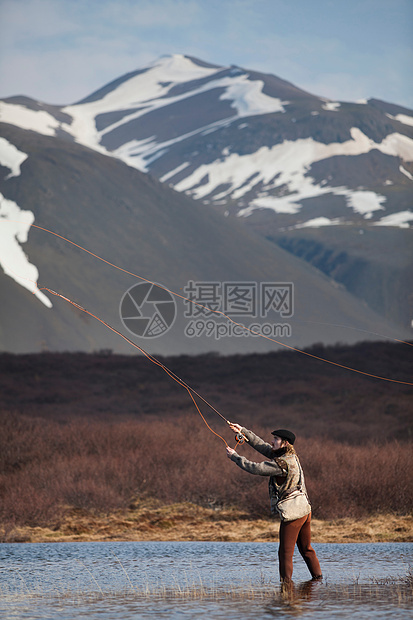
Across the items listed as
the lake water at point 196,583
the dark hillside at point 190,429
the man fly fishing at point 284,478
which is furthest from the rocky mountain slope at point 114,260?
the man fly fishing at point 284,478

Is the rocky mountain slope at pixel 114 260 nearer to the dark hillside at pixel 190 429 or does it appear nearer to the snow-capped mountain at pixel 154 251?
the snow-capped mountain at pixel 154 251

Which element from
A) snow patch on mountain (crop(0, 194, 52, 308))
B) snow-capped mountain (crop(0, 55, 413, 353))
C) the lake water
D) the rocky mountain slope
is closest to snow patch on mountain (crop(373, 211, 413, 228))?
snow-capped mountain (crop(0, 55, 413, 353))

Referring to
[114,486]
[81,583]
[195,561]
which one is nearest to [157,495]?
[114,486]

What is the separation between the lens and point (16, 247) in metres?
78.6

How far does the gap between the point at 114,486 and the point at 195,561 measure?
777 cm

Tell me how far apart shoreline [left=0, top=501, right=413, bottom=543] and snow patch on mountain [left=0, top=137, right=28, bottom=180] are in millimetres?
75969

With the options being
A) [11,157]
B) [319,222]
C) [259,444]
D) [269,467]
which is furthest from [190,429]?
[319,222]

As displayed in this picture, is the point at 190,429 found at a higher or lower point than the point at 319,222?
lower

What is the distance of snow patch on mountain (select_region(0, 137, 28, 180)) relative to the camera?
309 feet

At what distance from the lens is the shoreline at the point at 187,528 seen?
60.4 ft

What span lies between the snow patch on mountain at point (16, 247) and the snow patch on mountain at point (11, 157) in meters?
6.71

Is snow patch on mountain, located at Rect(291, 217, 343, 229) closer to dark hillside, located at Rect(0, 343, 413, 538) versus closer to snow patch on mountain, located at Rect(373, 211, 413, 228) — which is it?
snow patch on mountain, located at Rect(373, 211, 413, 228)

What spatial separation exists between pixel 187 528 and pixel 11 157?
80879 millimetres

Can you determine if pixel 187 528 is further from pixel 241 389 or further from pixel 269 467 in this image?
pixel 241 389
